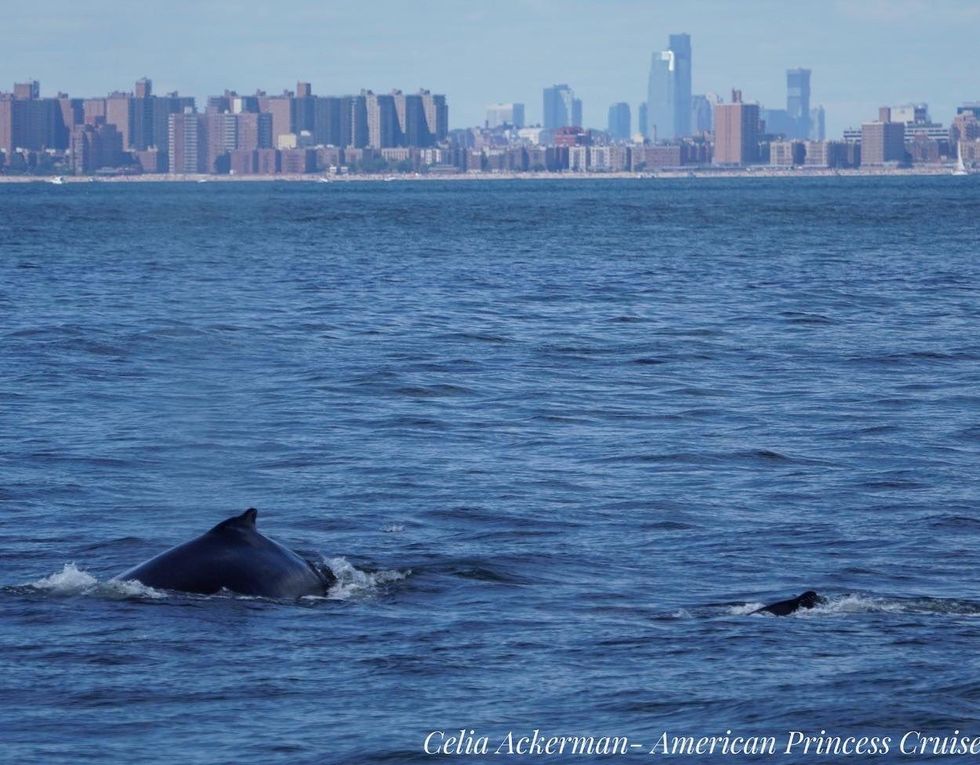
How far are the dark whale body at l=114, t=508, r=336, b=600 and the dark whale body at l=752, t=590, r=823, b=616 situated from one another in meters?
2.97

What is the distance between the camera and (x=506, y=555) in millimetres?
14062

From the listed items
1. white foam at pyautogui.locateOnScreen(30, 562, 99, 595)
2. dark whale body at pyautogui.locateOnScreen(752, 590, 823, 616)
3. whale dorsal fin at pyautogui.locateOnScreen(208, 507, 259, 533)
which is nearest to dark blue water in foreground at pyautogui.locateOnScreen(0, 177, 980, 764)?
white foam at pyautogui.locateOnScreen(30, 562, 99, 595)

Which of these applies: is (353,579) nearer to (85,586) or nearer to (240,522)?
(240,522)

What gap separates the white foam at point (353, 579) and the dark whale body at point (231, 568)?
172 mm

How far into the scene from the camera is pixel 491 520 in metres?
15.6

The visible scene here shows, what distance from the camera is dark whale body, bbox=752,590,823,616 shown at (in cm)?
1176

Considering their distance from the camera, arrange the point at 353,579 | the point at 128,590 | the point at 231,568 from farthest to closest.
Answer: the point at 353,579
the point at 128,590
the point at 231,568

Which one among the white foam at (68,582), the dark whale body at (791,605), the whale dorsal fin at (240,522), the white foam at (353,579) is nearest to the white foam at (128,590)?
the white foam at (68,582)

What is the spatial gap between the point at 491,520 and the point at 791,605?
4.26m

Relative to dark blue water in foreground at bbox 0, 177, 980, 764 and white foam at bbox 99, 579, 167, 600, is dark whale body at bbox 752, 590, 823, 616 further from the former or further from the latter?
white foam at bbox 99, 579, 167, 600

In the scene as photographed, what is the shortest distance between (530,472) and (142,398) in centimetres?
785

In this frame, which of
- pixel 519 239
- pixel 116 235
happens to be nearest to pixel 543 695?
pixel 519 239

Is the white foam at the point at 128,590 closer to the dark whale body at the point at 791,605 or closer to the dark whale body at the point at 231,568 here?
the dark whale body at the point at 231,568

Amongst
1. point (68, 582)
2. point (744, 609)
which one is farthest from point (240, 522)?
point (744, 609)
